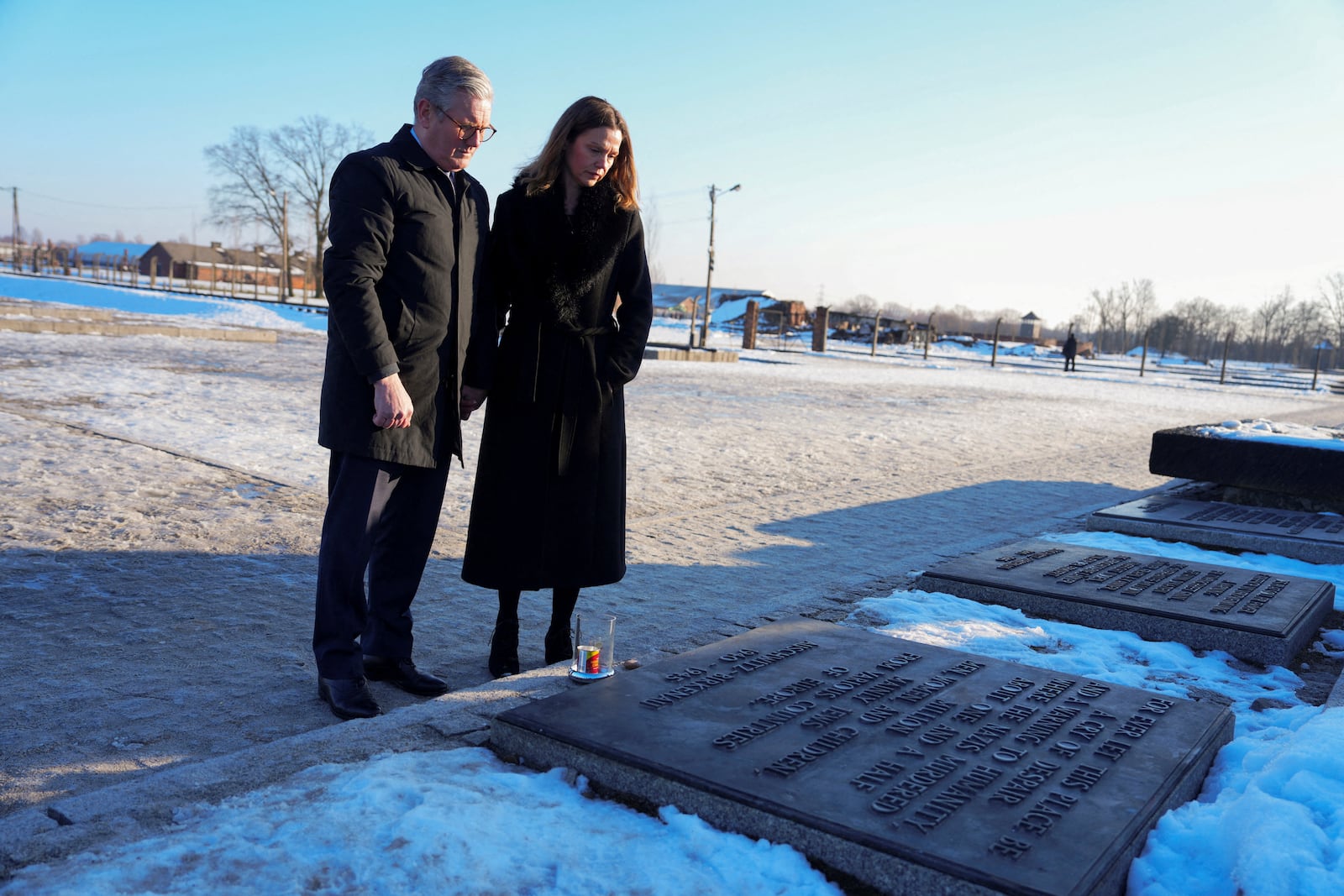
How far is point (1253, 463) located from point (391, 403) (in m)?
6.54

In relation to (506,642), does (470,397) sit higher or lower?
higher

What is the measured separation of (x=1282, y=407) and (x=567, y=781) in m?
26.8

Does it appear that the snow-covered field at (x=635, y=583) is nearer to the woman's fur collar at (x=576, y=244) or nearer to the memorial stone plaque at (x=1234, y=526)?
the memorial stone plaque at (x=1234, y=526)

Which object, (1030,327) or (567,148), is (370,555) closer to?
(567,148)

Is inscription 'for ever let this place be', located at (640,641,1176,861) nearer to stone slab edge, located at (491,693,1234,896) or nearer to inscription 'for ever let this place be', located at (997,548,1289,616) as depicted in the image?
stone slab edge, located at (491,693,1234,896)

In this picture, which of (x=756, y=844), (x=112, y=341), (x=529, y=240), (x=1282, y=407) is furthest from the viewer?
(x=1282, y=407)

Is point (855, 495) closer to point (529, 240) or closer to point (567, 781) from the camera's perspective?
point (529, 240)

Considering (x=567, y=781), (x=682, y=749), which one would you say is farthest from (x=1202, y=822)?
(x=567, y=781)

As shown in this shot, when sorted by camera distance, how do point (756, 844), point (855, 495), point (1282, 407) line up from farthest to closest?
point (1282, 407) < point (855, 495) < point (756, 844)

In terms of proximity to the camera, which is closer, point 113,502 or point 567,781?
point 567,781

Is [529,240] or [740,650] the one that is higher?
[529,240]

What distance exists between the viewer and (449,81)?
3.05m

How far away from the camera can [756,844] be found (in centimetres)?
219

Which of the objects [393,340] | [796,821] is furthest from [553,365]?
[796,821]
